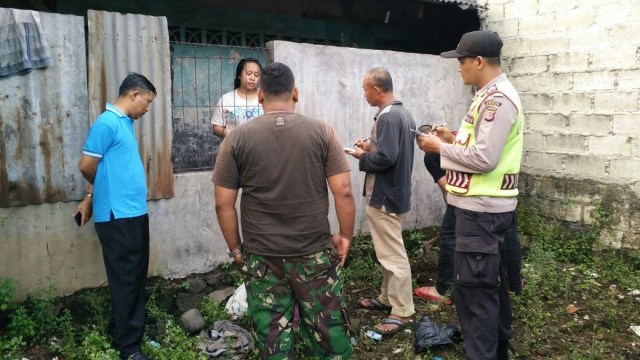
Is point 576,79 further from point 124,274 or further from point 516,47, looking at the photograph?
point 124,274

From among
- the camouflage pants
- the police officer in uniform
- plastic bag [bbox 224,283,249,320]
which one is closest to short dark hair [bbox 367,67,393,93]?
the police officer in uniform

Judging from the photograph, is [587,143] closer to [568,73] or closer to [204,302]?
[568,73]

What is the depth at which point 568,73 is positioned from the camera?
5879mm

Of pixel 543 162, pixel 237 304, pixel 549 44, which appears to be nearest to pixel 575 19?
pixel 549 44

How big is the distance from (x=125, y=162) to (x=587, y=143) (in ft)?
16.5

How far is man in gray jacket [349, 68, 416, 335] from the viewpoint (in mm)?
3902

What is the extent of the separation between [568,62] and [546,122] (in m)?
0.75

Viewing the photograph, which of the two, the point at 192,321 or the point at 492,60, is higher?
the point at 492,60

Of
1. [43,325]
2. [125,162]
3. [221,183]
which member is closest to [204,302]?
[43,325]

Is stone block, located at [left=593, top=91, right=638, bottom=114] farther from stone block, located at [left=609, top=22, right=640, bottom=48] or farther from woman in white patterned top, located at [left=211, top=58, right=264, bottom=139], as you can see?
woman in white patterned top, located at [left=211, top=58, right=264, bottom=139]

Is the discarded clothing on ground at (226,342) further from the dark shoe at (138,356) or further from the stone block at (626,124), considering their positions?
the stone block at (626,124)

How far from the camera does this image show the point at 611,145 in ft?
18.2

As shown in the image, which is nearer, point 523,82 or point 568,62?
point 568,62

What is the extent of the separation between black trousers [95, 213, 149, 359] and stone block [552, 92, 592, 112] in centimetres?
500
